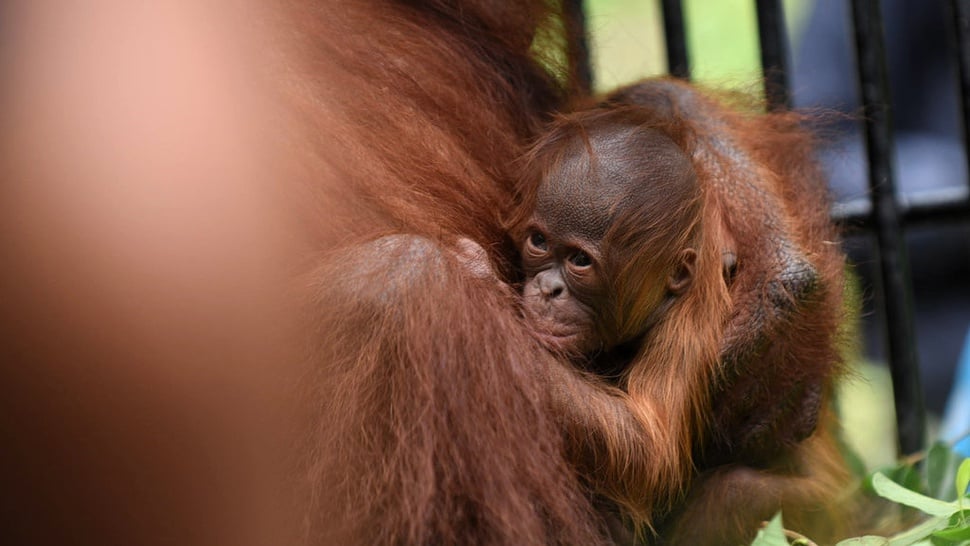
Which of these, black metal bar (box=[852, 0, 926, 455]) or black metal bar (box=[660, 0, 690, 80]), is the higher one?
black metal bar (box=[660, 0, 690, 80])

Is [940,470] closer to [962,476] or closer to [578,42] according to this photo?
[962,476]

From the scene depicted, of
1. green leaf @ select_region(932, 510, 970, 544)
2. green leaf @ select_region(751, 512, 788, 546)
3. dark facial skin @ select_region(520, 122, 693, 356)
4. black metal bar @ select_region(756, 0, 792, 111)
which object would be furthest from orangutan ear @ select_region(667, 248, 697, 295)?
black metal bar @ select_region(756, 0, 792, 111)

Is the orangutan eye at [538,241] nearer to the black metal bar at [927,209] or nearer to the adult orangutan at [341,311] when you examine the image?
the adult orangutan at [341,311]

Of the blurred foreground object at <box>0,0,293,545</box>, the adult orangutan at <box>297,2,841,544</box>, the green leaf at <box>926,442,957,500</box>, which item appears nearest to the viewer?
the blurred foreground object at <box>0,0,293,545</box>

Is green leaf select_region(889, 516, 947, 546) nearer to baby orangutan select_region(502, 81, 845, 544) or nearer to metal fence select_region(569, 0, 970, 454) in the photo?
baby orangutan select_region(502, 81, 845, 544)

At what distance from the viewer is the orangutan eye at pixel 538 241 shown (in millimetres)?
1453

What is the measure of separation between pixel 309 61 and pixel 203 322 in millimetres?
412

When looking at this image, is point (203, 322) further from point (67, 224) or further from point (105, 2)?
point (105, 2)

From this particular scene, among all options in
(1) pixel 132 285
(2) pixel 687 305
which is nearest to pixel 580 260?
(2) pixel 687 305

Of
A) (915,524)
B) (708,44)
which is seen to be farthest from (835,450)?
(708,44)

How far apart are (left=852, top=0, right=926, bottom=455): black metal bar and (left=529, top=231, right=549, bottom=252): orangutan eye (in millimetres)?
827

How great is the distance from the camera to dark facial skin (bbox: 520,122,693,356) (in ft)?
4.68

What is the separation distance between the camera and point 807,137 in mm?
1747

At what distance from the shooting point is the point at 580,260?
1.46 metres
